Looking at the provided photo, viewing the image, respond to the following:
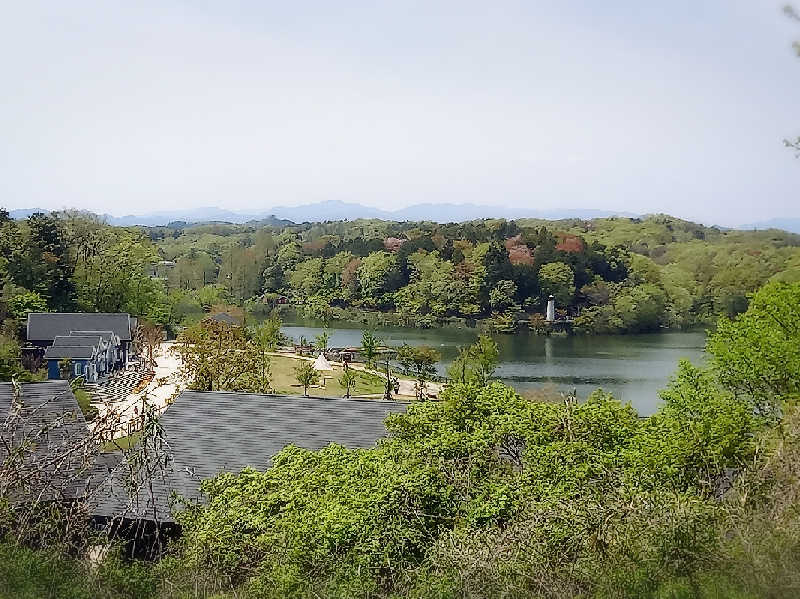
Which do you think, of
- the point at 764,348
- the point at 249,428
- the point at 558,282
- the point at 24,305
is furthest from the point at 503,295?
the point at 249,428

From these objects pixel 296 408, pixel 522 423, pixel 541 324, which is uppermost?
pixel 522 423

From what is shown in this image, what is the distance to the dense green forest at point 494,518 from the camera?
343cm

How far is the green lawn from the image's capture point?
1544 centimetres

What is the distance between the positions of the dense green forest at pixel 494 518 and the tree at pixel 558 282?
79.9ft

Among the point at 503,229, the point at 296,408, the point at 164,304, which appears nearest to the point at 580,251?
the point at 503,229

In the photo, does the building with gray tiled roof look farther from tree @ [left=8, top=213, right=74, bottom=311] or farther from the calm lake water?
tree @ [left=8, top=213, right=74, bottom=311]

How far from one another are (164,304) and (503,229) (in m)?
19.4

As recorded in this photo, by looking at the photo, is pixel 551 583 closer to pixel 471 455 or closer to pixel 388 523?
pixel 388 523

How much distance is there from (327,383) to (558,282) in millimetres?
16033

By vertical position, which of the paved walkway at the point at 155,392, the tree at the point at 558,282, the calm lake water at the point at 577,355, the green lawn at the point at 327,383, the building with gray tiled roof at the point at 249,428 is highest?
the building with gray tiled roof at the point at 249,428

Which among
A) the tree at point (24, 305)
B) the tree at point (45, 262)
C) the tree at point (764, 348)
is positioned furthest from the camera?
the tree at point (45, 262)

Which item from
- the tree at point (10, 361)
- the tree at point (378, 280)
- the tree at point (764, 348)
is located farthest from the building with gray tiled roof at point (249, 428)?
the tree at point (378, 280)

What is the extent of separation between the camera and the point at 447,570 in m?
3.60

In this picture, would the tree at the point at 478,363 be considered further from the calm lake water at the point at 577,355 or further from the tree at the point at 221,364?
the tree at the point at 221,364
